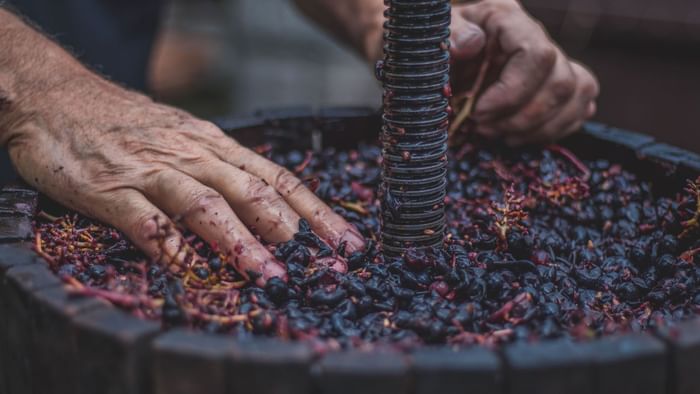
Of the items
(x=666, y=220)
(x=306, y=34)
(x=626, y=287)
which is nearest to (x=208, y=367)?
(x=626, y=287)

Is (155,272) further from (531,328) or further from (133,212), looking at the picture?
(531,328)

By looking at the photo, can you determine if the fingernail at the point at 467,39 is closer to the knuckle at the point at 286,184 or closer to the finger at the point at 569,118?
the finger at the point at 569,118

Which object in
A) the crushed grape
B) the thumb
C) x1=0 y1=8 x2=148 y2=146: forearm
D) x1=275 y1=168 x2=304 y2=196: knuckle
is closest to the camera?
the crushed grape

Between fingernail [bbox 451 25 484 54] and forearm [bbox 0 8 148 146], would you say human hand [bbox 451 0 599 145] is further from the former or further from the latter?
forearm [bbox 0 8 148 146]

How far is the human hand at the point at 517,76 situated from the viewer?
85.6 inches

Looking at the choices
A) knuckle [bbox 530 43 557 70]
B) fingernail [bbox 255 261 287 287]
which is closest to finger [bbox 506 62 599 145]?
knuckle [bbox 530 43 557 70]

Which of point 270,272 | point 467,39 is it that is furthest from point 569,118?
point 270,272

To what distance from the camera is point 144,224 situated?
1.66 metres

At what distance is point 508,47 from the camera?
2209mm

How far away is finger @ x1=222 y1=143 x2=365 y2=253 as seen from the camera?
1753mm

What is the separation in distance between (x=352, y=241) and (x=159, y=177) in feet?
1.42

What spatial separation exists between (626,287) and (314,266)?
2.10ft

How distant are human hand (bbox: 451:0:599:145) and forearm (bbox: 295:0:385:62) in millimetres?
471

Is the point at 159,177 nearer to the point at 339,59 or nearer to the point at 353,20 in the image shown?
the point at 353,20
